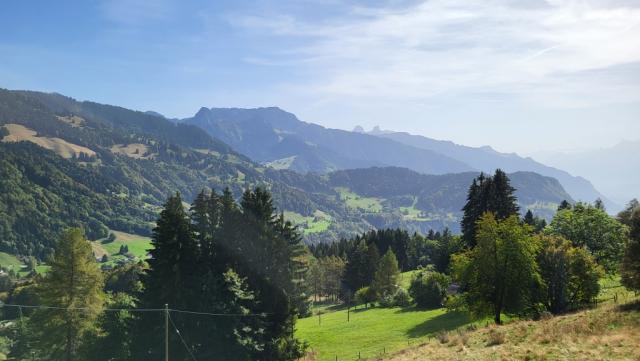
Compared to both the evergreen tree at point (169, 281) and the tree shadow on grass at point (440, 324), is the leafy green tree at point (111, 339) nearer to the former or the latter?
the evergreen tree at point (169, 281)

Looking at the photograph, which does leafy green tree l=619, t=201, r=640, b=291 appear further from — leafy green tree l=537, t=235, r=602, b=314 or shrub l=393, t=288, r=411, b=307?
shrub l=393, t=288, r=411, b=307

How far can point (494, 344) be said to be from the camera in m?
28.6

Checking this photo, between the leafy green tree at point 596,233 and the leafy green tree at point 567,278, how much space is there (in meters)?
15.8

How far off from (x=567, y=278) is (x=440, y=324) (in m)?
15.6

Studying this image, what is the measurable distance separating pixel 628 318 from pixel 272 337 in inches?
1241


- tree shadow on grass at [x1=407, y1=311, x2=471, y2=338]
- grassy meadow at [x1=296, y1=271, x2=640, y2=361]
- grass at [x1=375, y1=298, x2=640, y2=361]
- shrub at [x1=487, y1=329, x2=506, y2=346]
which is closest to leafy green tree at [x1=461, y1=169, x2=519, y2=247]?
tree shadow on grass at [x1=407, y1=311, x2=471, y2=338]

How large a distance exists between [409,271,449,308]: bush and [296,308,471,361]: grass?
2.46 meters

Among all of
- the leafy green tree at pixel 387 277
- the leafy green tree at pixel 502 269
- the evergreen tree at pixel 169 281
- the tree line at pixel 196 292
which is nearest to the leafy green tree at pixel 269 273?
the tree line at pixel 196 292

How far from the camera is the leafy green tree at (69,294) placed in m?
44.8

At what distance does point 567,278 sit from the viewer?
3909 centimetres

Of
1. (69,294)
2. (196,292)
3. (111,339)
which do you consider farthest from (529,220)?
(69,294)

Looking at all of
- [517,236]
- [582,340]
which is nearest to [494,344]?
[582,340]

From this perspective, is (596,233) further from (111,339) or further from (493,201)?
(111,339)

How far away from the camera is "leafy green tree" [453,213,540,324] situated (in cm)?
3822
